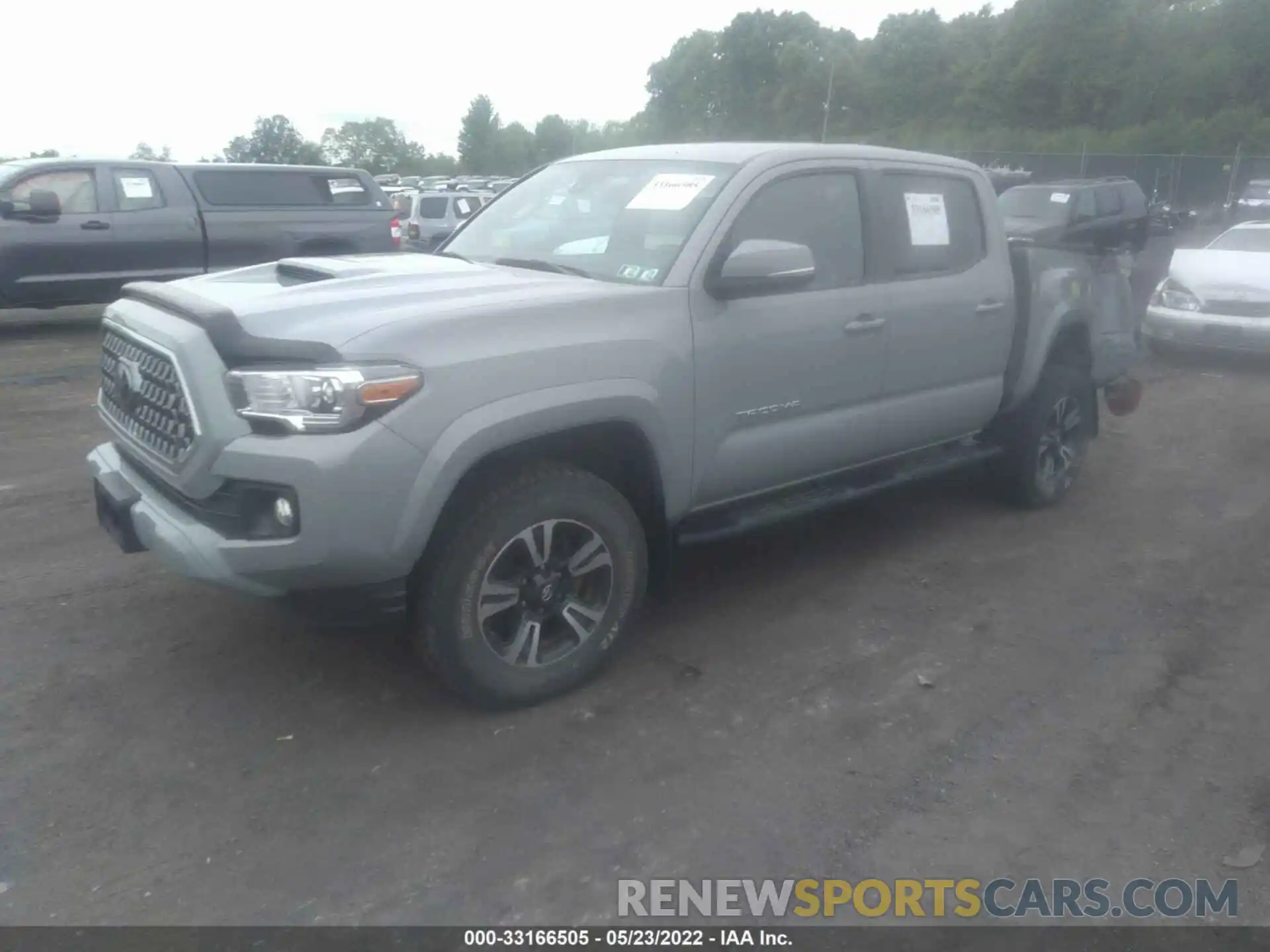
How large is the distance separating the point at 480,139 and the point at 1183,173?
49.1 meters

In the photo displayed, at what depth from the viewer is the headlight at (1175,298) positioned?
11117 millimetres

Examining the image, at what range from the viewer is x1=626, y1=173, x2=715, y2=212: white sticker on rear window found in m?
4.30

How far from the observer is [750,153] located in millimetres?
4484

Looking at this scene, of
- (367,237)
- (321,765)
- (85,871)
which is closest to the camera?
(85,871)

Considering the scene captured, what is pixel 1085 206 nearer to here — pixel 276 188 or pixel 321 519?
pixel 276 188

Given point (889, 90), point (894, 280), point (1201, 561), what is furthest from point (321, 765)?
point (889, 90)

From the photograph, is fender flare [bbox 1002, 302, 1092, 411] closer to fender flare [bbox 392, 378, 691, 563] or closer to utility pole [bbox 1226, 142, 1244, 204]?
fender flare [bbox 392, 378, 691, 563]

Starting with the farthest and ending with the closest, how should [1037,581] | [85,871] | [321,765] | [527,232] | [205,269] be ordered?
[205,269], [1037,581], [527,232], [321,765], [85,871]

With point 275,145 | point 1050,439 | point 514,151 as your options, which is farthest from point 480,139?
point 1050,439

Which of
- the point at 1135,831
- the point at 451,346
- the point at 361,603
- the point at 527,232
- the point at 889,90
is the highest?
the point at 889,90

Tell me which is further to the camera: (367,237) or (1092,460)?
(367,237)

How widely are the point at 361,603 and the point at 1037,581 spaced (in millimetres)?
3244

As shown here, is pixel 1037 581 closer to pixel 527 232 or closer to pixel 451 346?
pixel 527 232

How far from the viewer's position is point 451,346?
3.38 metres
